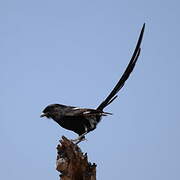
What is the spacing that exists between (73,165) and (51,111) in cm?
166

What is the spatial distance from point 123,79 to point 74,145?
213 cm

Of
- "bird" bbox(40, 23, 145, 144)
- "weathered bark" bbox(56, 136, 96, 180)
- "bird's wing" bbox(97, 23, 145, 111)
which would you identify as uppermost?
"bird's wing" bbox(97, 23, 145, 111)

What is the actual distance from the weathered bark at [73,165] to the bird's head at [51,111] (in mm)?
1385

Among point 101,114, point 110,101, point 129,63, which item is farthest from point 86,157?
point 129,63

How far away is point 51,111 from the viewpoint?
6961 millimetres

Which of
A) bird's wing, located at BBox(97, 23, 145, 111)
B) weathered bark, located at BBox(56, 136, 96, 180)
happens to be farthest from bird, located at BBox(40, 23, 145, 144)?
weathered bark, located at BBox(56, 136, 96, 180)

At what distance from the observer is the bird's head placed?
22.7 ft

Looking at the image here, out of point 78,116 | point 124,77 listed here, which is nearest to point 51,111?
Result: point 78,116

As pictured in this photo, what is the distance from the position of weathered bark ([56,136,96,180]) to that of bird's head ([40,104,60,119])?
4.54 feet

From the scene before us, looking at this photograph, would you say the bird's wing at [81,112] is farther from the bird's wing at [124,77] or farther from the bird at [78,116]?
the bird's wing at [124,77]

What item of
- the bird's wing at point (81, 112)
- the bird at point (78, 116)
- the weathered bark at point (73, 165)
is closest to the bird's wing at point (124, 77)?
the bird at point (78, 116)

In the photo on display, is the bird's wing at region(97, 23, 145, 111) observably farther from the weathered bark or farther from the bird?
the weathered bark

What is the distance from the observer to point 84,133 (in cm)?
688

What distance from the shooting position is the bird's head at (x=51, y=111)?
6926 millimetres
